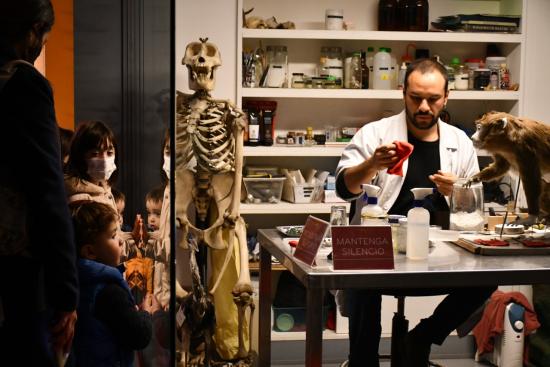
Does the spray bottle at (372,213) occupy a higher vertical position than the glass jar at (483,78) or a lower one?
lower

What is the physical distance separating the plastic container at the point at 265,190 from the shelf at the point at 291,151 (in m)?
0.15

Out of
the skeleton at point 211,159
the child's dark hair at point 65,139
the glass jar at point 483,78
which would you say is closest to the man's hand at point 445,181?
the skeleton at point 211,159

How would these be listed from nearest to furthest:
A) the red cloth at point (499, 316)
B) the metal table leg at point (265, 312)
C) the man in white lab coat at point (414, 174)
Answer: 1. the man in white lab coat at point (414, 174)
2. the metal table leg at point (265, 312)
3. the red cloth at point (499, 316)

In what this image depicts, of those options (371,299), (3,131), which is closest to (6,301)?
(3,131)

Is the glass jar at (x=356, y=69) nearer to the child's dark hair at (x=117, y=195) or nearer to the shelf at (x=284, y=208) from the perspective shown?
the shelf at (x=284, y=208)

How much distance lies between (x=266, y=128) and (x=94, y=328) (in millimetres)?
3514

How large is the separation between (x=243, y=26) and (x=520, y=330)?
7.37 ft

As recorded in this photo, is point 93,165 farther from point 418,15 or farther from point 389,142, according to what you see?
point 418,15

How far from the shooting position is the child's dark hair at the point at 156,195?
902 mm

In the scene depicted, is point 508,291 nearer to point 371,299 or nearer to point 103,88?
point 371,299

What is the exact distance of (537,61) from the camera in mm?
4523

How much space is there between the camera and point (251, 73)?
4305 millimetres

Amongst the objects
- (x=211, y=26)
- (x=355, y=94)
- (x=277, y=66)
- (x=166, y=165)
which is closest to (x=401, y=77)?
(x=355, y=94)

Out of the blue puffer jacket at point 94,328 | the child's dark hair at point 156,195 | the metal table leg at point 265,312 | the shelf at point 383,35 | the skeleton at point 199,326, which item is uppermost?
the shelf at point 383,35
